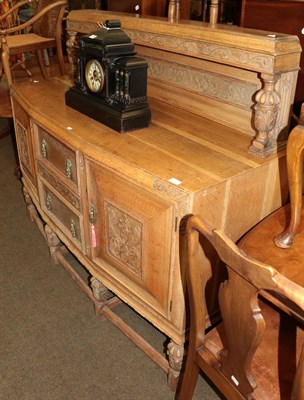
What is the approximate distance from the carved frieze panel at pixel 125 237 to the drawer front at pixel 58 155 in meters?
→ 0.25

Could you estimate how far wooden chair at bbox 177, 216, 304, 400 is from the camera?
0.91 meters

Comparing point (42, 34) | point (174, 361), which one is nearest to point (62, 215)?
point (174, 361)

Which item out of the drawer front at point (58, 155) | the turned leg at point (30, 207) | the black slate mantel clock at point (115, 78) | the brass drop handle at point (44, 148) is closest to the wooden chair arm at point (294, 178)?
the black slate mantel clock at point (115, 78)

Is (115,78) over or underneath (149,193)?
over

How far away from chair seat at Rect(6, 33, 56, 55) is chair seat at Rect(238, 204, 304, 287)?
3000 mm

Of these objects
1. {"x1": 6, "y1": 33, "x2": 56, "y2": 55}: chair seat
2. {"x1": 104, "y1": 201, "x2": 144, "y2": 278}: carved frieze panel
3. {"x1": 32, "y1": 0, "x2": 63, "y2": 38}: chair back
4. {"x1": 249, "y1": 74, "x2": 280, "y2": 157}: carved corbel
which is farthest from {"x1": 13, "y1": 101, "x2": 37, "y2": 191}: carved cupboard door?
{"x1": 32, "y1": 0, "x2": 63, "y2": 38}: chair back

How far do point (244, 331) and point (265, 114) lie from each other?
77 centimetres

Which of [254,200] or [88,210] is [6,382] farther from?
[254,200]

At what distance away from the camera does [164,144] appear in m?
1.63

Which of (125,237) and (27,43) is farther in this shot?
(27,43)

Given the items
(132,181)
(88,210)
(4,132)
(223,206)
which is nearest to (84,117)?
(88,210)

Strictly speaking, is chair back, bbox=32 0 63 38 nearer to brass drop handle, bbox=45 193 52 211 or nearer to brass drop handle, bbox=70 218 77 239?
brass drop handle, bbox=45 193 52 211

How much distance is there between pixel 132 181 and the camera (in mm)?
1453

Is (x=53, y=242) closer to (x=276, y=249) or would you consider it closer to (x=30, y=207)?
(x=30, y=207)
